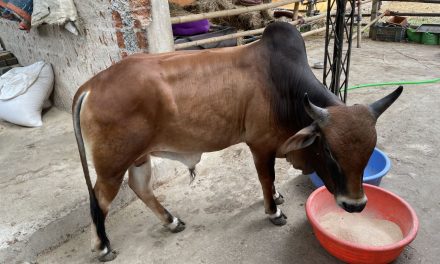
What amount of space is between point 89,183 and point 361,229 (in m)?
1.69

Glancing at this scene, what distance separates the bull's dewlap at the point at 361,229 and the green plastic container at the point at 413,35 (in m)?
5.70

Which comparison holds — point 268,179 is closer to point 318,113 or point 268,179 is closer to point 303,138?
point 303,138

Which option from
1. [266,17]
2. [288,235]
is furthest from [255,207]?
[266,17]

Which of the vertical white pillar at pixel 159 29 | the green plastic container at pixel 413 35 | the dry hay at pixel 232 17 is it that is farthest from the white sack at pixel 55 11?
the green plastic container at pixel 413 35

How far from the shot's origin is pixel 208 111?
7.38ft

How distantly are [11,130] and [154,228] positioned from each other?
2050mm

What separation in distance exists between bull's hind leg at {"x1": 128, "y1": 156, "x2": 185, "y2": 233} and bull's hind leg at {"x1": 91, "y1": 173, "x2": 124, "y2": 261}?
247mm

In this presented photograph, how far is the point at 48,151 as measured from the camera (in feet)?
10.9

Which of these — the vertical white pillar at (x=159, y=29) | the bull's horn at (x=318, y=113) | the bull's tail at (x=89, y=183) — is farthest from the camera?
the vertical white pillar at (x=159, y=29)

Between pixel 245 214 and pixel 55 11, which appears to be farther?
pixel 55 11

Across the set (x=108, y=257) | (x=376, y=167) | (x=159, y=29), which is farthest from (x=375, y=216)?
(x=159, y=29)

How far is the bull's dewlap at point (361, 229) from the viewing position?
7.56 ft

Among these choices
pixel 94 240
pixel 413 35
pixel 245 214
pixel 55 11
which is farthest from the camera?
pixel 413 35

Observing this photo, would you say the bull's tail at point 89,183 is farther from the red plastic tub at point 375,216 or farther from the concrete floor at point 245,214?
the red plastic tub at point 375,216
